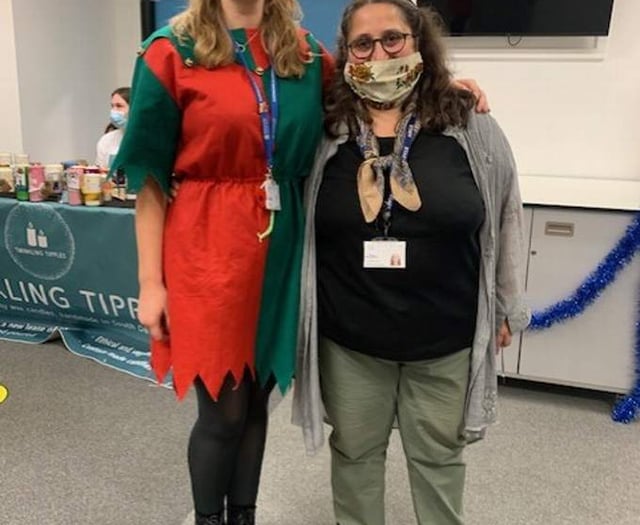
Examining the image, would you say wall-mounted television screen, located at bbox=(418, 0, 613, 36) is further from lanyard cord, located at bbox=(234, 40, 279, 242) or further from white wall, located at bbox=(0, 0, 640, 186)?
lanyard cord, located at bbox=(234, 40, 279, 242)

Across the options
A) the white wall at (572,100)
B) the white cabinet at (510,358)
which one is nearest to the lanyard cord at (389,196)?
the white cabinet at (510,358)

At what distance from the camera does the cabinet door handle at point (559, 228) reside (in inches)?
102

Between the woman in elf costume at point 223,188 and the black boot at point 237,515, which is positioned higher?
the woman in elf costume at point 223,188

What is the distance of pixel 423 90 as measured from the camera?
140 cm

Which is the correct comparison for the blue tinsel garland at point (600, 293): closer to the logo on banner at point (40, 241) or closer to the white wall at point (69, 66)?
the logo on banner at point (40, 241)

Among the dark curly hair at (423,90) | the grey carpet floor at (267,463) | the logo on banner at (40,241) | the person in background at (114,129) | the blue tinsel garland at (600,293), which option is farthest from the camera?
the person in background at (114,129)

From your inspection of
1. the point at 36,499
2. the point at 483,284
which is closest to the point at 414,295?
the point at 483,284

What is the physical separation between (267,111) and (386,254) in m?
0.36

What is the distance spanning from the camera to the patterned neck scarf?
51.8 inches

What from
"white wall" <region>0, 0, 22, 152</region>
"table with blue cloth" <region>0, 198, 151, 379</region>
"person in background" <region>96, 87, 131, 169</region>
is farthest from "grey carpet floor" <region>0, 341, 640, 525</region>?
"white wall" <region>0, 0, 22, 152</region>

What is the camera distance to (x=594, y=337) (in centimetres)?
265

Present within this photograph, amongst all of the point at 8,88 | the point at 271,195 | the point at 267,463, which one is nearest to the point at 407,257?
the point at 271,195

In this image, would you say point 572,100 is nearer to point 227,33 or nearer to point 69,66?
point 227,33

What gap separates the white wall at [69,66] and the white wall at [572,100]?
2.61m
